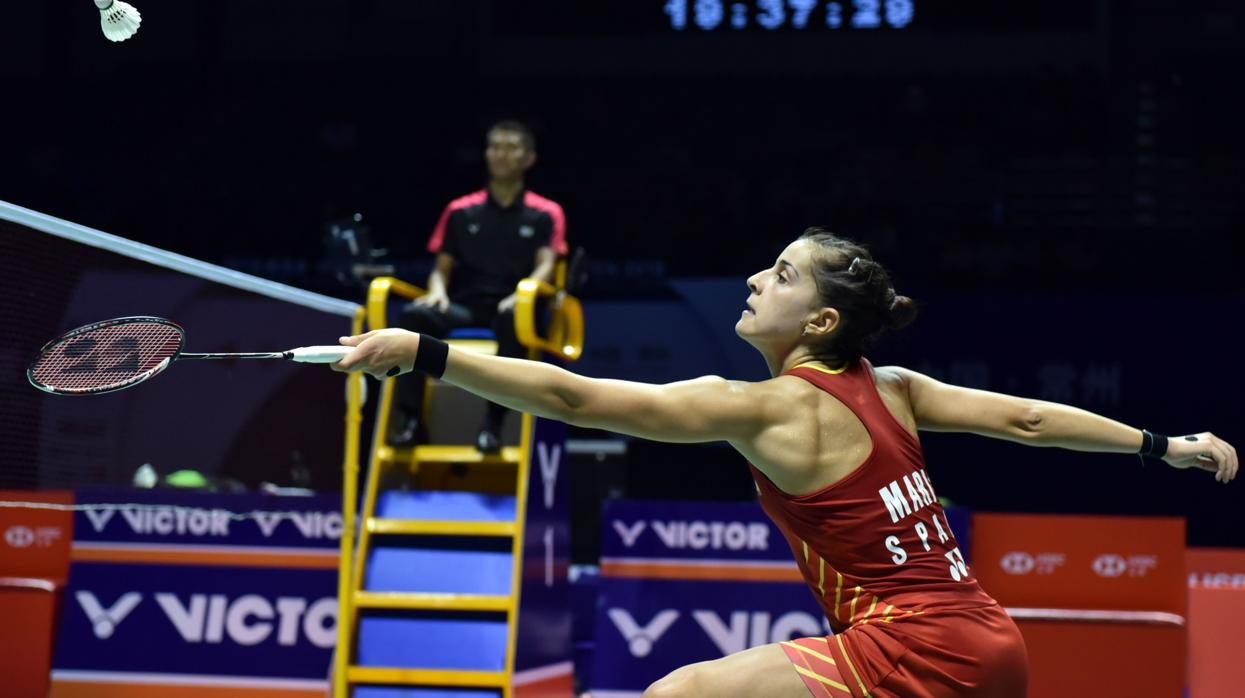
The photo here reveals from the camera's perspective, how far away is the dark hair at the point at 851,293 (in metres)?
3.03

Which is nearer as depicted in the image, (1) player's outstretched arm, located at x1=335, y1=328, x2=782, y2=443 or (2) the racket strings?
(1) player's outstretched arm, located at x1=335, y1=328, x2=782, y2=443

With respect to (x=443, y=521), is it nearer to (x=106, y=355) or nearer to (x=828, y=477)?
(x=106, y=355)

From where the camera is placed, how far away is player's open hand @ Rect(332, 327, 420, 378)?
2648 mm

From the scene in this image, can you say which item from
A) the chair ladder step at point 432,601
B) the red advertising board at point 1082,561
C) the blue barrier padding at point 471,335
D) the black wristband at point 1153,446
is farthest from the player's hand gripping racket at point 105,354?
the red advertising board at point 1082,561

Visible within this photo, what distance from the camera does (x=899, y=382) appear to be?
319 cm

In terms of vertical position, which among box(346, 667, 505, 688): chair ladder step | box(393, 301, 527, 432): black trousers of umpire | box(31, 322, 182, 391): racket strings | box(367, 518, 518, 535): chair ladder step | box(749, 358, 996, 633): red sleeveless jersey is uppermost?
box(393, 301, 527, 432): black trousers of umpire

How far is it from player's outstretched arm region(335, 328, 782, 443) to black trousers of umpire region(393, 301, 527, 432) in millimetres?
3313

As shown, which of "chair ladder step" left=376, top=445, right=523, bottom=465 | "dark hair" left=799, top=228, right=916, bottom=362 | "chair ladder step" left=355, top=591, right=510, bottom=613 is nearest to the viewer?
"dark hair" left=799, top=228, right=916, bottom=362

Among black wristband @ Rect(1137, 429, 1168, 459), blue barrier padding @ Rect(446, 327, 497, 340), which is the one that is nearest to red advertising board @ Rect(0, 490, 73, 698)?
blue barrier padding @ Rect(446, 327, 497, 340)

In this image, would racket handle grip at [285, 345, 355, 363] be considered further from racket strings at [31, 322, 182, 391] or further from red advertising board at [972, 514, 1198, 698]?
red advertising board at [972, 514, 1198, 698]

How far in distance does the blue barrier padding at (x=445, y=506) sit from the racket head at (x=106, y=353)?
9.04 feet

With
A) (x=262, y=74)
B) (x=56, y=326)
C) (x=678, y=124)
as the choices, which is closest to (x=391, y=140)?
(x=262, y=74)

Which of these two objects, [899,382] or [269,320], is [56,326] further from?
[899,382]

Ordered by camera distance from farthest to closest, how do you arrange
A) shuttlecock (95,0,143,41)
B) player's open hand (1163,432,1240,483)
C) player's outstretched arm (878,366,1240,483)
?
shuttlecock (95,0,143,41) < player's open hand (1163,432,1240,483) < player's outstretched arm (878,366,1240,483)
